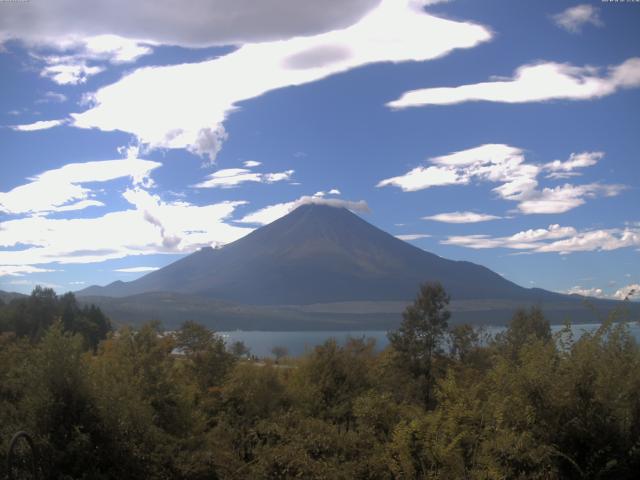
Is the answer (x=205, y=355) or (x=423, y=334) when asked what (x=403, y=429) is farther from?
(x=423, y=334)

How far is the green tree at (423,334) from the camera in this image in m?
36.4

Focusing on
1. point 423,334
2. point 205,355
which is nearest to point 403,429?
point 205,355

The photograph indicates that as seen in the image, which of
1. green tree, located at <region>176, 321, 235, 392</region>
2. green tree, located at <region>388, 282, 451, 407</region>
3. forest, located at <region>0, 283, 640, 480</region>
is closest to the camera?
forest, located at <region>0, 283, 640, 480</region>

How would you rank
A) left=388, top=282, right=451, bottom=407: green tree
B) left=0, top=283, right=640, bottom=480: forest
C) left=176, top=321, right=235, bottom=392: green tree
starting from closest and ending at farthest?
left=0, top=283, right=640, bottom=480: forest → left=176, top=321, right=235, bottom=392: green tree → left=388, top=282, right=451, bottom=407: green tree

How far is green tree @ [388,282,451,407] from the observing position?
120 feet

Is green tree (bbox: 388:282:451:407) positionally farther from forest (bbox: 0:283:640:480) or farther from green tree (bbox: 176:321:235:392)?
forest (bbox: 0:283:640:480)

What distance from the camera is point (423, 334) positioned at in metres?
38.2

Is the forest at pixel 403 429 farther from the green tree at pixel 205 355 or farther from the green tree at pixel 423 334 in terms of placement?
the green tree at pixel 423 334

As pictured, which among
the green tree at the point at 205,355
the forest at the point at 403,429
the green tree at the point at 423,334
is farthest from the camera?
the green tree at the point at 423,334

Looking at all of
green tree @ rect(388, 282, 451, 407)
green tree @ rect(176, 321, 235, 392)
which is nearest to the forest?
green tree @ rect(176, 321, 235, 392)

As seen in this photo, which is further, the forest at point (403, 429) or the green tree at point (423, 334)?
the green tree at point (423, 334)

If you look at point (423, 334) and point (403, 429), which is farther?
point (423, 334)

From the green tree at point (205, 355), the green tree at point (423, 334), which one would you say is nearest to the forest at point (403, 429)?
the green tree at point (205, 355)

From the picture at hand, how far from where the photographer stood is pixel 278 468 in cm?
1073
